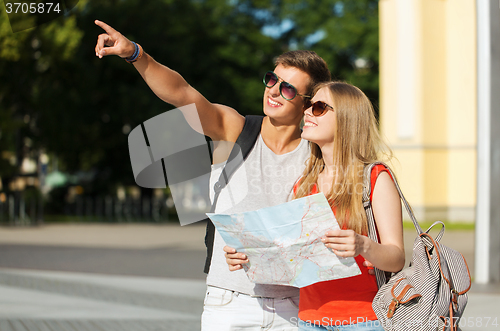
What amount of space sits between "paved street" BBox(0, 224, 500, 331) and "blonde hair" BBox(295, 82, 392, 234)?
400cm

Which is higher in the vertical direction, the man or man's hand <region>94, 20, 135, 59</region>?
man's hand <region>94, 20, 135, 59</region>

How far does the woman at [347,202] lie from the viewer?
2061mm

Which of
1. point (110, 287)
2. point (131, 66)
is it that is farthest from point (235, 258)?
point (131, 66)

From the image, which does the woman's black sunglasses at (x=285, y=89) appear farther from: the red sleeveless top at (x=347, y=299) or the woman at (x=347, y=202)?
the red sleeveless top at (x=347, y=299)

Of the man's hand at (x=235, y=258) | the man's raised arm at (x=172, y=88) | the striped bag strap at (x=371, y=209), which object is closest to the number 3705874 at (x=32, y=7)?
the man's raised arm at (x=172, y=88)

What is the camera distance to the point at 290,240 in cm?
206

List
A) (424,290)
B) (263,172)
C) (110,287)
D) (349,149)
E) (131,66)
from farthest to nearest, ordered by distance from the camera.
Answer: (131,66) < (110,287) < (263,172) < (349,149) < (424,290)

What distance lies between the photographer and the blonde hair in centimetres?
214

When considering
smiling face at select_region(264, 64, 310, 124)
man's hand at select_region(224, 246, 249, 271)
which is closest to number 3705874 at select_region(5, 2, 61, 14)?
smiling face at select_region(264, 64, 310, 124)

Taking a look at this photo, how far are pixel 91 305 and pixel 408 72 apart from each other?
684 inches

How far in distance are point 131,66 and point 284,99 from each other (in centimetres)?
2208

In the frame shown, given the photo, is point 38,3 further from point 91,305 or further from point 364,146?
point 91,305

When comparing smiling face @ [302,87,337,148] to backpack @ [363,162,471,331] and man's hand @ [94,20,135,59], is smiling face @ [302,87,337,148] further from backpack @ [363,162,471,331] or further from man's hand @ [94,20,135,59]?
man's hand @ [94,20,135,59]

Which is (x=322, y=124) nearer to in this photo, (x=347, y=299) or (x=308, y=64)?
(x=308, y=64)
